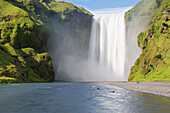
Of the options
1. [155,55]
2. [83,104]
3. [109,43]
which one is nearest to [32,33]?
[109,43]

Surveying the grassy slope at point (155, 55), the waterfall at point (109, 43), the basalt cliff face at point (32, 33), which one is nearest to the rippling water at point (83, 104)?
the grassy slope at point (155, 55)

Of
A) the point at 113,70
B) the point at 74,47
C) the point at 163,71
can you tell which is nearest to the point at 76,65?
the point at 74,47

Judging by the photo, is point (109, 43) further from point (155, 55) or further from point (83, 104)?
point (83, 104)

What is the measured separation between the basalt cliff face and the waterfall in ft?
35.3

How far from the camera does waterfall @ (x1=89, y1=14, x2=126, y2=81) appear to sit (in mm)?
152000

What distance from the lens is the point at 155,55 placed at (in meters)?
101

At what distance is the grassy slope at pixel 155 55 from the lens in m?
92.0

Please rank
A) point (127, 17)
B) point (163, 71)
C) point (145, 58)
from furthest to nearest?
point (127, 17) → point (145, 58) → point (163, 71)

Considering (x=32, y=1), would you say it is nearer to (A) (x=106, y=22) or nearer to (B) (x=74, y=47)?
(B) (x=74, y=47)

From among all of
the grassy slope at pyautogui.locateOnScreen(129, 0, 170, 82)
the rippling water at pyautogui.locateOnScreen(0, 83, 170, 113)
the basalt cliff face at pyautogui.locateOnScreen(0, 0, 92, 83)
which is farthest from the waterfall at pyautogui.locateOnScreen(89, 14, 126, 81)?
the rippling water at pyautogui.locateOnScreen(0, 83, 170, 113)

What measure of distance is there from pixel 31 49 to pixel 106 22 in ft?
226

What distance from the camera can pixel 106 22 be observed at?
16638 cm

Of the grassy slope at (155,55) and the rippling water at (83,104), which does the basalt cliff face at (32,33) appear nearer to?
the grassy slope at (155,55)

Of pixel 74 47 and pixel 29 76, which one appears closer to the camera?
pixel 29 76
